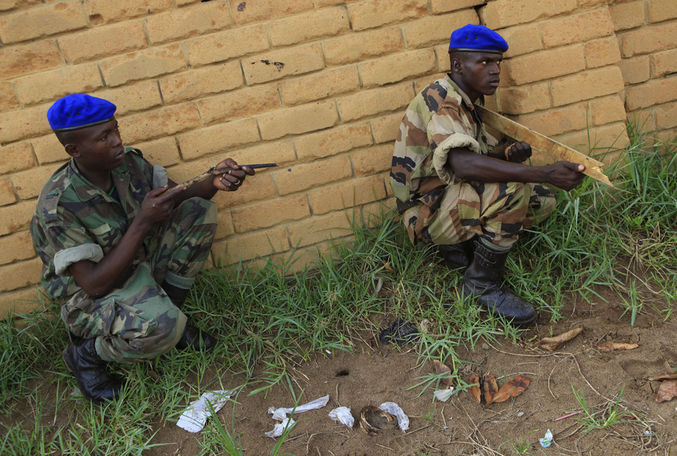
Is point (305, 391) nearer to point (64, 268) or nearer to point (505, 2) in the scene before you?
point (64, 268)

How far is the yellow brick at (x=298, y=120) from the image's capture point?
2.46m

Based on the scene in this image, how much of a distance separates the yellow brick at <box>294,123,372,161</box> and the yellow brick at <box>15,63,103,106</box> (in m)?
1.02

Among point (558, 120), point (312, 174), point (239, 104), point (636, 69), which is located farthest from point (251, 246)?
point (636, 69)

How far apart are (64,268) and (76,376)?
54 cm

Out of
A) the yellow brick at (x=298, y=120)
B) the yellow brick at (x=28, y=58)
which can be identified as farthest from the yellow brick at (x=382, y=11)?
Answer: the yellow brick at (x=28, y=58)

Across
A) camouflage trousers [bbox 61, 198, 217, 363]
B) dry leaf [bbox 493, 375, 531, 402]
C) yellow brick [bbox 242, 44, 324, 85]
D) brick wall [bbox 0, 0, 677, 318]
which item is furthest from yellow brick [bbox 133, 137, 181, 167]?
dry leaf [bbox 493, 375, 531, 402]

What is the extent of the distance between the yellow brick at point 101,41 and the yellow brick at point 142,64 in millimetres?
46

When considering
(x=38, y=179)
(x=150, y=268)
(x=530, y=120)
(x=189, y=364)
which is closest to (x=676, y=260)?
(x=530, y=120)

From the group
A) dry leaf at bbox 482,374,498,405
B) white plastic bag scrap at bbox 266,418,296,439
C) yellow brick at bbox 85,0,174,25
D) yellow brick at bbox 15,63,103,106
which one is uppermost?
yellow brick at bbox 85,0,174,25

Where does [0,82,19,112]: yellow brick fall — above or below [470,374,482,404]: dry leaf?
above

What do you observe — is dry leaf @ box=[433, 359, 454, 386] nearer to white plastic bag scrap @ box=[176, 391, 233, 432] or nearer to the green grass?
the green grass

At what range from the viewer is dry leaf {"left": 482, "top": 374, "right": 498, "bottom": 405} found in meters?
1.91

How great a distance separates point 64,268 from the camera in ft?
6.35

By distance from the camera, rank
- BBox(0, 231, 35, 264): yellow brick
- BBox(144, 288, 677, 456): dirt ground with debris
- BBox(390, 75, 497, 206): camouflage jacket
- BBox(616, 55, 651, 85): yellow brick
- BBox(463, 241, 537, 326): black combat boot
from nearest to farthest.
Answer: BBox(144, 288, 677, 456): dirt ground with debris, BBox(390, 75, 497, 206): camouflage jacket, BBox(463, 241, 537, 326): black combat boot, BBox(0, 231, 35, 264): yellow brick, BBox(616, 55, 651, 85): yellow brick
